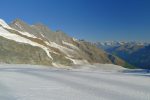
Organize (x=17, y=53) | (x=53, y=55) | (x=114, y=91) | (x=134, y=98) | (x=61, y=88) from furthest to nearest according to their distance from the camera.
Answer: (x=53, y=55) < (x=17, y=53) < (x=61, y=88) < (x=114, y=91) < (x=134, y=98)

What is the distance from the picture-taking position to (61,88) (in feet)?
31.4

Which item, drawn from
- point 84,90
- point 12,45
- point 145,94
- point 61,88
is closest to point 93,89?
point 84,90

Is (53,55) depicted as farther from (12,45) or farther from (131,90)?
(131,90)

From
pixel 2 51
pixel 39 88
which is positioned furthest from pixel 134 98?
pixel 2 51

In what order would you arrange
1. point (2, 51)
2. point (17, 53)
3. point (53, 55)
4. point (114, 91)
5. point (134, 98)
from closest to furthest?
point (134, 98), point (114, 91), point (2, 51), point (17, 53), point (53, 55)

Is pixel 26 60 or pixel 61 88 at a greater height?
pixel 26 60

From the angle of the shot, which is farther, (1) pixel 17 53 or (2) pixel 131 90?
(1) pixel 17 53

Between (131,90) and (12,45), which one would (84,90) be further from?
(12,45)

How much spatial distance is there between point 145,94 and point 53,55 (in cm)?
7540

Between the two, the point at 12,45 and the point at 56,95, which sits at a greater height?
the point at 12,45

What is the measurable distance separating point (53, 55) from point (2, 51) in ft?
82.8

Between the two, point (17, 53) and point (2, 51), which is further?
point (17, 53)

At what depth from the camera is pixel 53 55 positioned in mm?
83312

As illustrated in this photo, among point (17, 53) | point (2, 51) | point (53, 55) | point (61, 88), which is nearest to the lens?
point (61, 88)
